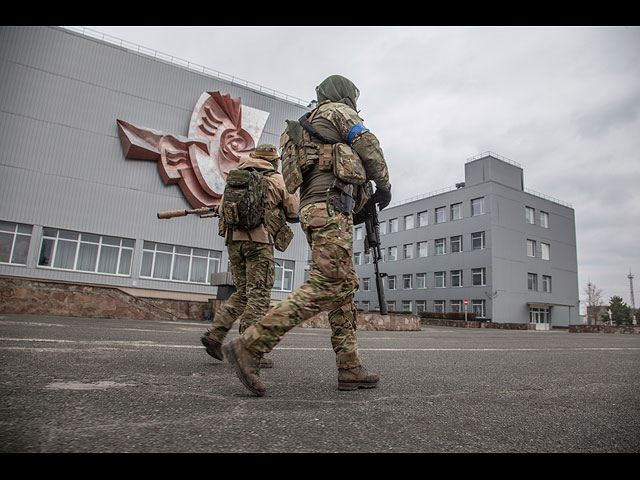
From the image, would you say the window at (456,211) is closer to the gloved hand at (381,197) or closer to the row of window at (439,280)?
the row of window at (439,280)

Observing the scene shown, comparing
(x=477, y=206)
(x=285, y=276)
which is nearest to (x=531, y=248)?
(x=477, y=206)

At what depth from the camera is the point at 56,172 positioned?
2030 cm

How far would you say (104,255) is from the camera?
21.3 meters

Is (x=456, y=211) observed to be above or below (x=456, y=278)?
above

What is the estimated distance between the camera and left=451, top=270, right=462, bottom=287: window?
39.7 m

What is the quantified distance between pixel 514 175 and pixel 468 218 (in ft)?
19.5

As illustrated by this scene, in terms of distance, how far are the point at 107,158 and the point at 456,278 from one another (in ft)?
106

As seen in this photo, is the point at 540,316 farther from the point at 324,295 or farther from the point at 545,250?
the point at 324,295

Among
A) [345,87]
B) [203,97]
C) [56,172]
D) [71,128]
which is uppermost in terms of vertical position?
[203,97]

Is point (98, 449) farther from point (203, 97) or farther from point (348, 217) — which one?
point (203, 97)

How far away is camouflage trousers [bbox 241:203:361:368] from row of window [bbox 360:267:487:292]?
1466 inches

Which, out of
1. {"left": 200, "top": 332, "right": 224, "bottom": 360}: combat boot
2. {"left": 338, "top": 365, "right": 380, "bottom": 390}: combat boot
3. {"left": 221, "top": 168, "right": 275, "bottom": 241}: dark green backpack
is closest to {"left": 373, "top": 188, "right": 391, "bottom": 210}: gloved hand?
{"left": 221, "top": 168, "right": 275, "bottom": 241}: dark green backpack

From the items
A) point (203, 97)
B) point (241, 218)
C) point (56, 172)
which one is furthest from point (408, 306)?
point (241, 218)

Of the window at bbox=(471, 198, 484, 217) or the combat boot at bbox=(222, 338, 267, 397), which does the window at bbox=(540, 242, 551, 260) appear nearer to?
the window at bbox=(471, 198, 484, 217)
